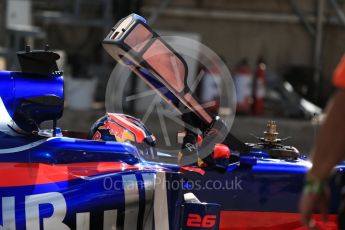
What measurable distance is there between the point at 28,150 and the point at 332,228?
1.58 m

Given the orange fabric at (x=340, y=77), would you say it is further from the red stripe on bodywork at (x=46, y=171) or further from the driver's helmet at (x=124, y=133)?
the driver's helmet at (x=124, y=133)

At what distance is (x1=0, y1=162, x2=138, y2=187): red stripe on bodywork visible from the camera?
338 centimetres

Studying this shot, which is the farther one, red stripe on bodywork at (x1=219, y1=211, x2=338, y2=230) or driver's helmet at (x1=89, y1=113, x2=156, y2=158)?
driver's helmet at (x1=89, y1=113, x2=156, y2=158)

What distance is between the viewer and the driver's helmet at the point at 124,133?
12.9 feet

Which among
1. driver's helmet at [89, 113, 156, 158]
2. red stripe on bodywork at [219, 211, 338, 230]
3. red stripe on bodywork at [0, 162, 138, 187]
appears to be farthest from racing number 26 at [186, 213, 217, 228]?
driver's helmet at [89, 113, 156, 158]

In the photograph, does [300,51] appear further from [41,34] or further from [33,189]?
[33,189]

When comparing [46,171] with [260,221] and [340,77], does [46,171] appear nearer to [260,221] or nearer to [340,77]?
[260,221]

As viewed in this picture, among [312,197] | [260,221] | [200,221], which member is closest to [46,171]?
[200,221]

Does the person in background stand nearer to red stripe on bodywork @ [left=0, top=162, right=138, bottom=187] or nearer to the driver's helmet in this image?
red stripe on bodywork @ [left=0, top=162, right=138, bottom=187]

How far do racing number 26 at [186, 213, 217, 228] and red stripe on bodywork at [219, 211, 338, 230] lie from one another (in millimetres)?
114

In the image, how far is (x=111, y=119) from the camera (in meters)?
4.03

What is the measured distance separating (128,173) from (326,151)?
1.41 m

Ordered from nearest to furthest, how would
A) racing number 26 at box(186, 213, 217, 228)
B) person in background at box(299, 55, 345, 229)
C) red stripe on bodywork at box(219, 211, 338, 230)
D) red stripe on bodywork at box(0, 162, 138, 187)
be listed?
person in background at box(299, 55, 345, 229)
red stripe on bodywork at box(0, 162, 138, 187)
racing number 26 at box(186, 213, 217, 228)
red stripe on bodywork at box(219, 211, 338, 230)

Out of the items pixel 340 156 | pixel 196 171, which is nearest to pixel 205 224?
pixel 196 171
